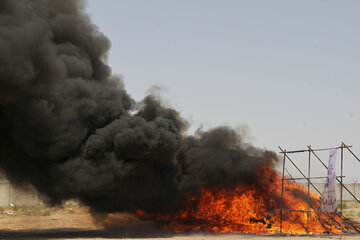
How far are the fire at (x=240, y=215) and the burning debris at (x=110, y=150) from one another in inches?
2.4

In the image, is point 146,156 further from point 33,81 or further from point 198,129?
point 33,81

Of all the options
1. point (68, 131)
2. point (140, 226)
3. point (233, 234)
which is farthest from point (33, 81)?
point (233, 234)

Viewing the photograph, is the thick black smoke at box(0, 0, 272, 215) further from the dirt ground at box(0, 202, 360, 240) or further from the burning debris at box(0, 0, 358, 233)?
the dirt ground at box(0, 202, 360, 240)

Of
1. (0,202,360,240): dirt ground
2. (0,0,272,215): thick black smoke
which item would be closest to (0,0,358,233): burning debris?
(0,0,272,215): thick black smoke

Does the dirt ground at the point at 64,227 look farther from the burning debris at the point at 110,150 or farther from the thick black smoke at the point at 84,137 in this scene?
the thick black smoke at the point at 84,137

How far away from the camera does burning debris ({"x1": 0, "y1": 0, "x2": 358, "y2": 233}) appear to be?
995 inches

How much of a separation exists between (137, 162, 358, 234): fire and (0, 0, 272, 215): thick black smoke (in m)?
0.86

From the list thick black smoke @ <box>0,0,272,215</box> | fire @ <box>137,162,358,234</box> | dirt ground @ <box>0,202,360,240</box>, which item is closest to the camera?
thick black smoke @ <box>0,0,272,215</box>

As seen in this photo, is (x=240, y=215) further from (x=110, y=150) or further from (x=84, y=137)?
(x=84, y=137)

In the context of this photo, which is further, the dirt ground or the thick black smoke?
the dirt ground

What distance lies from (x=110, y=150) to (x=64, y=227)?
12.2m

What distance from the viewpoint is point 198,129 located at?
29.9 meters

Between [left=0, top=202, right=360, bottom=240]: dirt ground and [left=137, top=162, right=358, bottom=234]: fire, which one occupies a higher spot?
Result: [left=137, top=162, right=358, bottom=234]: fire

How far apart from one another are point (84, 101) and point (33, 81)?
4.04 m
